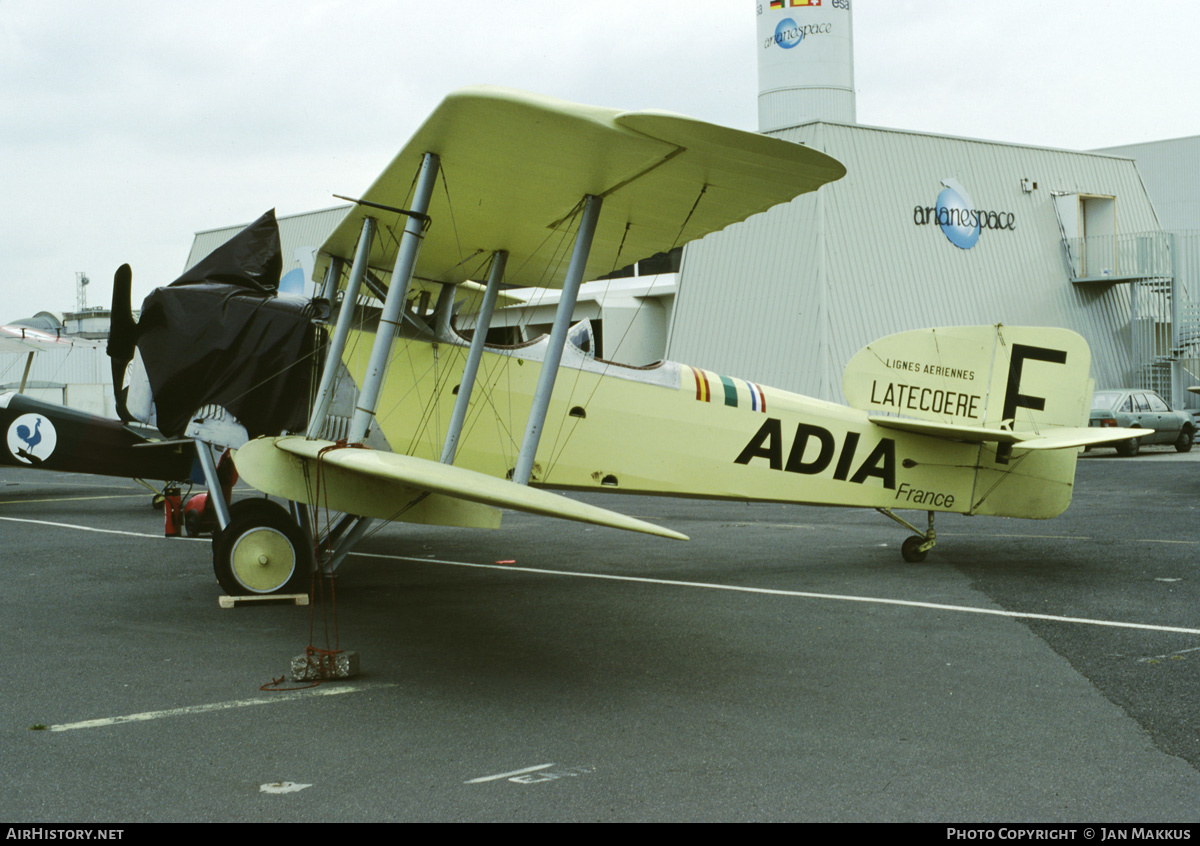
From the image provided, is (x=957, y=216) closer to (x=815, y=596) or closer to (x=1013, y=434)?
(x=1013, y=434)

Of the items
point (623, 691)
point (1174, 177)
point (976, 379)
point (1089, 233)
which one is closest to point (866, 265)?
point (1089, 233)

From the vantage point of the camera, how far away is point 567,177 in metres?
5.52

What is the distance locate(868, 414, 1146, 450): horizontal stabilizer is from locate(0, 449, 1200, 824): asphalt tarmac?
3.71 feet

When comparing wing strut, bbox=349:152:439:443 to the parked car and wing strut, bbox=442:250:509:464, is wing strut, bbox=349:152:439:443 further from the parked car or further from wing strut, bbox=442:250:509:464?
the parked car

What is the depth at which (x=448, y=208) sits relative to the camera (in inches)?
252

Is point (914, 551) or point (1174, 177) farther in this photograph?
point (1174, 177)

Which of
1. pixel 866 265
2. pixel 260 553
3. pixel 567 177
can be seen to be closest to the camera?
pixel 567 177

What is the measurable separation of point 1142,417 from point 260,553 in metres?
23.1

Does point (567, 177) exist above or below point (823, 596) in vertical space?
above

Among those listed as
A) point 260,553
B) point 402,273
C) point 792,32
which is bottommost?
point 260,553

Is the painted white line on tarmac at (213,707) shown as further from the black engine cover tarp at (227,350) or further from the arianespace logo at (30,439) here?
the arianespace logo at (30,439)

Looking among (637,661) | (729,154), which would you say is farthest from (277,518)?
(729,154)

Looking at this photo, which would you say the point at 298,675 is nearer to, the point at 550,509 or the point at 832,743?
the point at 550,509
